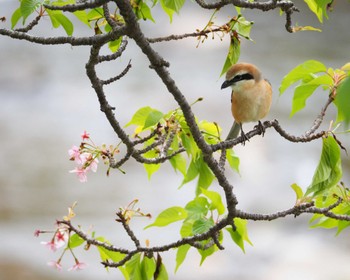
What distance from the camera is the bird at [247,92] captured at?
3.59ft

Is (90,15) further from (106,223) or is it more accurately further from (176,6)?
(106,223)

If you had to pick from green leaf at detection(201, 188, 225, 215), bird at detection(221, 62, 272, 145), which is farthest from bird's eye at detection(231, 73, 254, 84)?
green leaf at detection(201, 188, 225, 215)

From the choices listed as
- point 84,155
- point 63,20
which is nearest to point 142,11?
point 63,20

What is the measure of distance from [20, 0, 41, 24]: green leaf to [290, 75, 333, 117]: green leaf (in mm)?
334

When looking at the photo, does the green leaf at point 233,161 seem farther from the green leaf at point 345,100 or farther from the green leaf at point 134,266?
the green leaf at point 345,100

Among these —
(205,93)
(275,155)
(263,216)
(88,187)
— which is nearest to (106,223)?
(88,187)

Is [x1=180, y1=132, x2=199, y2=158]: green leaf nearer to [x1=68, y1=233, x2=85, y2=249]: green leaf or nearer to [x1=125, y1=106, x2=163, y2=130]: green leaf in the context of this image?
[x1=125, y1=106, x2=163, y2=130]: green leaf

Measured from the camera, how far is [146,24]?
15.3 feet

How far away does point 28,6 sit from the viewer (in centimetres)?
78

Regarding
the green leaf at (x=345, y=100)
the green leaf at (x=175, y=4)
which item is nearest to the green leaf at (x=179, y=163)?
the green leaf at (x=175, y=4)

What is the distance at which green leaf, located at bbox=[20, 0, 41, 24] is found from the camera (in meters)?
0.77

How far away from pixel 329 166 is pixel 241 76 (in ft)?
1.02

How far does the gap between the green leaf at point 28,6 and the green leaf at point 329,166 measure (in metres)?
0.37

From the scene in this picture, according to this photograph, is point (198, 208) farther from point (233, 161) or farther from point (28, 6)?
point (28, 6)
